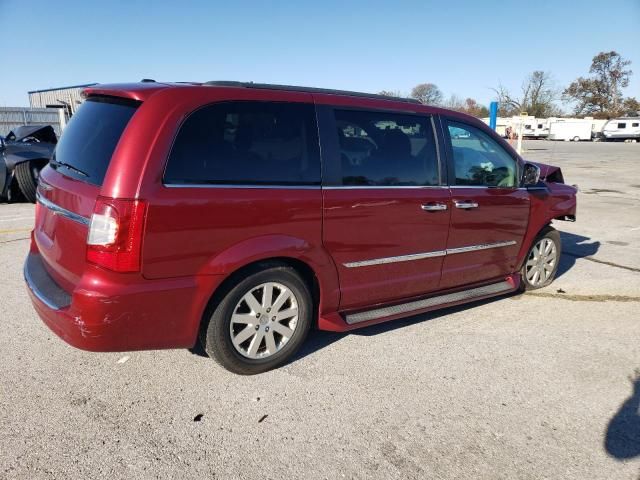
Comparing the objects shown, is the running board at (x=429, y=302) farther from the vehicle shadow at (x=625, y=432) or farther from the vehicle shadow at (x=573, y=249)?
the vehicle shadow at (x=573, y=249)

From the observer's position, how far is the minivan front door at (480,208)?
412 centimetres

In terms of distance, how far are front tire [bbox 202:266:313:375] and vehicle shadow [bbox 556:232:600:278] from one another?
3.77 m

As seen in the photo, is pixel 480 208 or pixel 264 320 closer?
pixel 264 320

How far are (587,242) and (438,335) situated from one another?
469 centimetres

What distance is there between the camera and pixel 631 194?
42.8 ft

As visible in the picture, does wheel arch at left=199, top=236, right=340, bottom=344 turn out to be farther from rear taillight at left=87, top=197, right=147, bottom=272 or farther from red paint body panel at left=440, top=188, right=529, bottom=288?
red paint body panel at left=440, top=188, right=529, bottom=288

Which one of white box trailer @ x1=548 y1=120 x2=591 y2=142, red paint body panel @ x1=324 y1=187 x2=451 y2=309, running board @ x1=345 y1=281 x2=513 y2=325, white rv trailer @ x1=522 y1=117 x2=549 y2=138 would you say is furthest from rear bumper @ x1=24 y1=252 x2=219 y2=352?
white rv trailer @ x1=522 y1=117 x2=549 y2=138

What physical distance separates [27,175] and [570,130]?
63.3 m

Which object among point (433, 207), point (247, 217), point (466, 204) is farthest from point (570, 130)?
point (247, 217)

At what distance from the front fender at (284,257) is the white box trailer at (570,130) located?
65.2 metres

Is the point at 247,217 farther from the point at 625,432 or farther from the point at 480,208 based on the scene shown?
the point at 625,432

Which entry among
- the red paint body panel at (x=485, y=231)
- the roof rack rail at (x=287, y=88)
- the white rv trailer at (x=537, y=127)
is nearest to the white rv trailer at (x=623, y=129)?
the white rv trailer at (x=537, y=127)

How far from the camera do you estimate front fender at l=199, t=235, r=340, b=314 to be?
116 inches

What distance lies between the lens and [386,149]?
3734 millimetres
